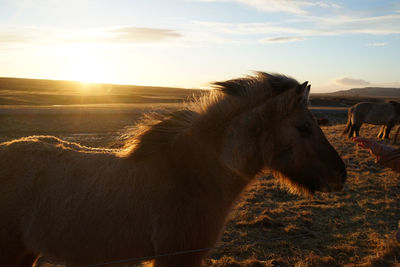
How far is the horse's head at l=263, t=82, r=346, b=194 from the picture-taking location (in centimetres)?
269

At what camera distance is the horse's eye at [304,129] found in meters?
2.71

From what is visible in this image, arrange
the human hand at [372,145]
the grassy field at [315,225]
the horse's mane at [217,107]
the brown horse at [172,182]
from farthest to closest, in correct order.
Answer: the grassy field at [315,225] < the human hand at [372,145] < the horse's mane at [217,107] < the brown horse at [172,182]

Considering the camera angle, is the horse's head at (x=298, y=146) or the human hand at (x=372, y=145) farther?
the human hand at (x=372, y=145)

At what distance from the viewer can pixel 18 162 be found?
2.95 m

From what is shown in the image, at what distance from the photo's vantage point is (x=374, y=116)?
1938 cm

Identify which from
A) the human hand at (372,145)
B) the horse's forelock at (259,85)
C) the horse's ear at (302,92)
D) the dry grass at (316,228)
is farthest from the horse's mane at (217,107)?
the human hand at (372,145)

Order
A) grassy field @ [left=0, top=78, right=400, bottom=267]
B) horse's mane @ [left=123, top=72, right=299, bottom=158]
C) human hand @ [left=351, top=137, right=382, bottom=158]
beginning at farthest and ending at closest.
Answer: grassy field @ [left=0, top=78, right=400, bottom=267]
human hand @ [left=351, top=137, right=382, bottom=158]
horse's mane @ [left=123, top=72, right=299, bottom=158]

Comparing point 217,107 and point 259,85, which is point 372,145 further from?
point 217,107

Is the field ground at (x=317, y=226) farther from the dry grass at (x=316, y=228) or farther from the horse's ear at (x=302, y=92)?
the horse's ear at (x=302, y=92)

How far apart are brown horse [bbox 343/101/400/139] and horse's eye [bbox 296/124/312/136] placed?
17973 mm

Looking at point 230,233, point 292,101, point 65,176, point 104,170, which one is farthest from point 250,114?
point 230,233

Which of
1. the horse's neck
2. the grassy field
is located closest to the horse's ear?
the horse's neck

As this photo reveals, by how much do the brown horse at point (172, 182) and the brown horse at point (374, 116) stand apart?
18065 millimetres

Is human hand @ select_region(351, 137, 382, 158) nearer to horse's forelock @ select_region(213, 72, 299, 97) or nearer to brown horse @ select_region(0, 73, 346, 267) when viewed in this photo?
brown horse @ select_region(0, 73, 346, 267)
